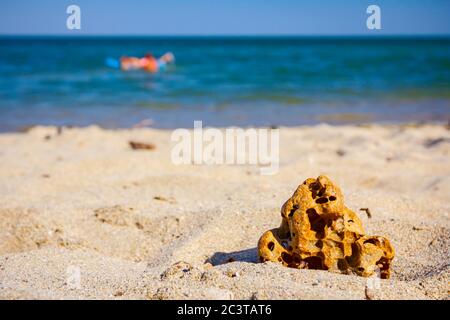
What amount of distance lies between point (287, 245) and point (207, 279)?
0.57 metres

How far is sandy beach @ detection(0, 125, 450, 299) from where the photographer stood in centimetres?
247

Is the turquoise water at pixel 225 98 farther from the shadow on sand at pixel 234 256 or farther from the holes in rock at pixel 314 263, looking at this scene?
the holes in rock at pixel 314 263

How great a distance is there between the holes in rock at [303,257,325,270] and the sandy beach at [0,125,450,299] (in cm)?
12

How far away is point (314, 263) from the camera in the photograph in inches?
108

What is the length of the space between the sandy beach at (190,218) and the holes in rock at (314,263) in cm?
12

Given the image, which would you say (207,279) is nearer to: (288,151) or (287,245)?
(287,245)

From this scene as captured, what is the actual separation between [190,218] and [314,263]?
137 centimetres

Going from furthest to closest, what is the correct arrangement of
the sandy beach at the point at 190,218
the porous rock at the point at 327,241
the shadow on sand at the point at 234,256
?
1. the shadow on sand at the point at 234,256
2. the porous rock at the point at 327,241
3. the sandy beach at the point at 190,218

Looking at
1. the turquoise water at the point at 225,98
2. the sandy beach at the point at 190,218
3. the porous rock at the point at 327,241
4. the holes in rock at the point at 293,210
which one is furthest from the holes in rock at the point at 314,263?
the turquoise water at the point at 225,98

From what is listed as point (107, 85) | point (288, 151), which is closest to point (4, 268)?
point (288, 151)

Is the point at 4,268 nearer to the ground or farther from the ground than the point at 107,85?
nearer to the ground

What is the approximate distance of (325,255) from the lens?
270 centimetres

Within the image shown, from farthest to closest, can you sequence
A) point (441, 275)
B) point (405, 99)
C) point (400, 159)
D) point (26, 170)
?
point (405, 99)
point (400, 159)
point (26, 170)
point (441, 275)

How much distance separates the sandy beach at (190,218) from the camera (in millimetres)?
2467
